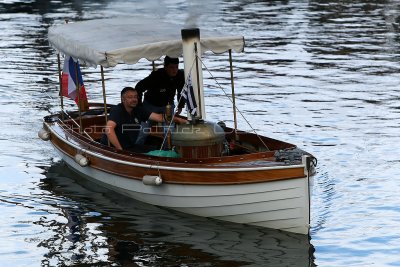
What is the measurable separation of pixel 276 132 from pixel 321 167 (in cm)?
338

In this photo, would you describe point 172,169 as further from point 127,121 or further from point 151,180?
point 127,121

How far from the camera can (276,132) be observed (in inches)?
813

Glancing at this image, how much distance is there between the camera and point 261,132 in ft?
67.9

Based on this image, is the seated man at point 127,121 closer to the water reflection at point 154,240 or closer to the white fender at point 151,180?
the water reflection at point 154,240

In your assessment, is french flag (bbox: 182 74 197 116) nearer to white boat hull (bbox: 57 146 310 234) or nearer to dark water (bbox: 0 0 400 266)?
dark water (bbox: 0 0 400 266)

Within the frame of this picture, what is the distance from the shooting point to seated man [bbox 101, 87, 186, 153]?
15.2m

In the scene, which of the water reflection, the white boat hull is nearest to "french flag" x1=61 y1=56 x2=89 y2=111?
the water reflection

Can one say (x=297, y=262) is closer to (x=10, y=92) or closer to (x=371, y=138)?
(x=371, y=138)

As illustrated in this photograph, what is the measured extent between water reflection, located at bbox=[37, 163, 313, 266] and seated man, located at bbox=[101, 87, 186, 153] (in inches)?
36.8

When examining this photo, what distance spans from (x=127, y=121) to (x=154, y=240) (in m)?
2.55

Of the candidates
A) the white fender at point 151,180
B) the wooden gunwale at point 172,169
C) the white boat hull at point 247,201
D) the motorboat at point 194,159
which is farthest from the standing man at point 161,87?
the white fender at point 151,180

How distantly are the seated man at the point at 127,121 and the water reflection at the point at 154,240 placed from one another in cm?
93

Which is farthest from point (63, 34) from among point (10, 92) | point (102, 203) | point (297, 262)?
point (10, 92)

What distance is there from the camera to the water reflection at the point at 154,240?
12711 millimetres
